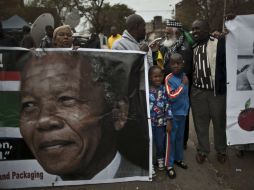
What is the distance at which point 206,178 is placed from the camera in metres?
5.67

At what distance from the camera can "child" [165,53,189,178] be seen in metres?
5.61

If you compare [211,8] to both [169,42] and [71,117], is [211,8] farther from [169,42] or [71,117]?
[71,117]

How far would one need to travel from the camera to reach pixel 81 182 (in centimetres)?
511

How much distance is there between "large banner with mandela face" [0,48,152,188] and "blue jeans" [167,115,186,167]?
55 cm

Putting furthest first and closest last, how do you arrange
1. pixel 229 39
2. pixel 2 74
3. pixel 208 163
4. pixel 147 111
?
pixel 208 163 → pixel 229 39 → pixel 147 111 → pixel 2 74

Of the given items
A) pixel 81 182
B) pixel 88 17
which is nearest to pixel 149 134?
pixel 81 182

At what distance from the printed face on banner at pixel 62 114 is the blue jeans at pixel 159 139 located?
2.69 ft

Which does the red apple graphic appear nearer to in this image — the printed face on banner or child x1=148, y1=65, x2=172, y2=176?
child x1=148, y1=65, x2=172, y2=176

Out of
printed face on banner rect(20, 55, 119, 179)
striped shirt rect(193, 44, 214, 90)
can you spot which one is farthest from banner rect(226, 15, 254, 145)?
printed face on banner rect(20, 55, 119, 179)

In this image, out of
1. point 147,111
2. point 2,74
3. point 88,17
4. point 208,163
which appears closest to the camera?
point 2,74

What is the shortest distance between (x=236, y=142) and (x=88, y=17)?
47097 millimetres

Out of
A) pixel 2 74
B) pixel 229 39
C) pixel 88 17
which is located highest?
pixel 88 17

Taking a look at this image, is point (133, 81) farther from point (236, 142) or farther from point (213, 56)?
point (236, 142)

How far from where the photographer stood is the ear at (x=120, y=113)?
16.8ft
